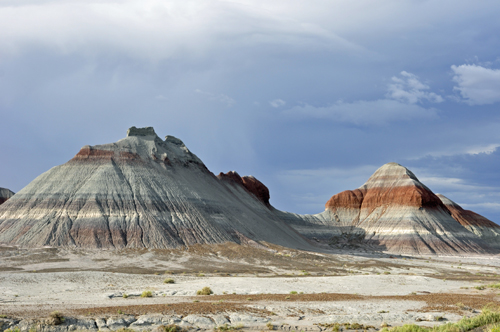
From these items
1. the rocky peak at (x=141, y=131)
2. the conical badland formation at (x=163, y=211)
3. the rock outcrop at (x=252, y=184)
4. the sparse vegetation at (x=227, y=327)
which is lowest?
the sparse vegetation at (x=227, y=327)

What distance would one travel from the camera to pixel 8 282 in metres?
33.8

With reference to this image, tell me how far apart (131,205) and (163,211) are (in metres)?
5.32

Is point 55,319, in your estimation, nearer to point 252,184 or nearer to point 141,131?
point 141,131

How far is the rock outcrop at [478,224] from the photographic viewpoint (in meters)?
118

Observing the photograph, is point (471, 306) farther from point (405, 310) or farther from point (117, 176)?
A: point (117, 176)

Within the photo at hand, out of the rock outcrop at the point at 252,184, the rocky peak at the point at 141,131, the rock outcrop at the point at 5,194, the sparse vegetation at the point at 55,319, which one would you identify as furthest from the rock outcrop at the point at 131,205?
the rock outcrop at the point at 5,194

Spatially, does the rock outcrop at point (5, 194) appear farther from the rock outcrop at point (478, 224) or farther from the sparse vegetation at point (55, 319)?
the rock outcrop at point (478, 224)

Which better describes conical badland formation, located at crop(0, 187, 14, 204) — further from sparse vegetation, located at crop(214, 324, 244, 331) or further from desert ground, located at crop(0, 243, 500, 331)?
sparse vegetation, located at crop(214, 324, 244, 331)

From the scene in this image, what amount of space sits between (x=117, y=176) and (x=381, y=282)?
52.2 metres

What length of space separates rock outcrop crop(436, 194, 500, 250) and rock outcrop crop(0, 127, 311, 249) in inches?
2412

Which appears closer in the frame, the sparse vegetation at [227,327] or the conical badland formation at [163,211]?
the sparse vegetation at [227,327]

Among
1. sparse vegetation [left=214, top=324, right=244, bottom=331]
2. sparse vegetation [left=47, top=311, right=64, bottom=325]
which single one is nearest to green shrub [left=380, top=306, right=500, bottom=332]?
sparse vegetation [left=214, top=324, right=244, bottom=331]

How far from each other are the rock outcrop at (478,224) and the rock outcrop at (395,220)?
7.38m

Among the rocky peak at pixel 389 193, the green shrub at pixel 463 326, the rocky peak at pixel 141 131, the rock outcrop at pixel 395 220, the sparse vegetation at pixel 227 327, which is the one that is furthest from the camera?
the rocky peak at pixel 389 193
